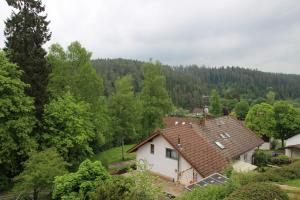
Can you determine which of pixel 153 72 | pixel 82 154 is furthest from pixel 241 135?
pixel 82 154

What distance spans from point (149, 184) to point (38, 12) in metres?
19.3

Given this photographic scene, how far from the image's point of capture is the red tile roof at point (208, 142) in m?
22.5

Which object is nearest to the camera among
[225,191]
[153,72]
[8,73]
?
[225,191]

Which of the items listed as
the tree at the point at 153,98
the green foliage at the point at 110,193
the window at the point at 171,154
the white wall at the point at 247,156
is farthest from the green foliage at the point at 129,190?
the tree at the point at 153,98

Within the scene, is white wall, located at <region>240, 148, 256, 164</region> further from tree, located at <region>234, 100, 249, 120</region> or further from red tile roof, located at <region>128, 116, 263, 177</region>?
tree, located at <region>234, 100, 249, 120</region>

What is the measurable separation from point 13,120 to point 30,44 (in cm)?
702

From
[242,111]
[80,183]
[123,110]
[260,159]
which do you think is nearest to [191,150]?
[80,183]

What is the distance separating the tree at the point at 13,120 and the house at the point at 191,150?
9315mm

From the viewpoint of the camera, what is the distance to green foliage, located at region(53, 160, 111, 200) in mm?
13180

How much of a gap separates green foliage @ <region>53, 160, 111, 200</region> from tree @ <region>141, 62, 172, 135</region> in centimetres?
2239

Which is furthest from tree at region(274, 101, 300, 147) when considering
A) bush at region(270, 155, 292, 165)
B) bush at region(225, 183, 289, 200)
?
bush at region(225, 183, 289, 200)

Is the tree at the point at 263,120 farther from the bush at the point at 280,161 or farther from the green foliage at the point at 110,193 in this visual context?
the green foliage at the point at 110,193

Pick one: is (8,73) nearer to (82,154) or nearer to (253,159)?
(82,154)

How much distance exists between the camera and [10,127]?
2069cm
